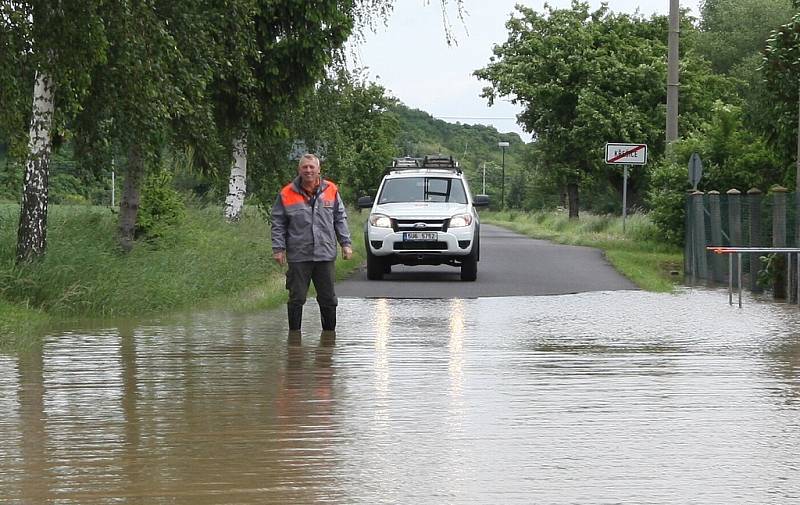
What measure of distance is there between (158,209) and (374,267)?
5486 mm

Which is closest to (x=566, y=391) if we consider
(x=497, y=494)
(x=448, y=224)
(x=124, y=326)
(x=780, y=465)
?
(x=780, y=465)

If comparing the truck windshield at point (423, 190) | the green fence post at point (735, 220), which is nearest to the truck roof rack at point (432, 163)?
the truck windshield at point (423, 190)

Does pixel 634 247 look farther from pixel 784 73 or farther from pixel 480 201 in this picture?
pixel 784 73

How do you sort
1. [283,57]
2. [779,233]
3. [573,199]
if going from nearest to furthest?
[779,233] → [283,57] → [573,199]

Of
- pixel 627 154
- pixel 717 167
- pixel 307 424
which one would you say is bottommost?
pixel 307 424

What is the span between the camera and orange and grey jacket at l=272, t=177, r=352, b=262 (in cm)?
1509

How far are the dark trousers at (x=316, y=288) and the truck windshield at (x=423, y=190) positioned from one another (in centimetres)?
Result: 1097

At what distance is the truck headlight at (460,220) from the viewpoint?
24.9 metres

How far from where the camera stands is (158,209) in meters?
28.5

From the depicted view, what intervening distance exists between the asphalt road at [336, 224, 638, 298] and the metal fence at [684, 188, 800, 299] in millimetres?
1545

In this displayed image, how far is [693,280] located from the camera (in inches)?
1073

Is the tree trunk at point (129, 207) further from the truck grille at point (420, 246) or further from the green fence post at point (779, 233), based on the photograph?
the green fence post at point (779, 233)

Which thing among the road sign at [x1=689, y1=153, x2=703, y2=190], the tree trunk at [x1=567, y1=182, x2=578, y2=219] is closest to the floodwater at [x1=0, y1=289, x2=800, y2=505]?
the road sign at [x1=689, y1=153, x2=703, y2=190]

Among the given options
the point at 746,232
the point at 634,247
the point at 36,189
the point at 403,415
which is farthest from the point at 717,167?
the point at 403,415
